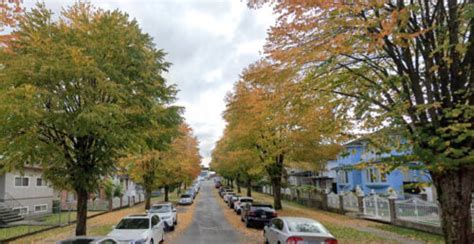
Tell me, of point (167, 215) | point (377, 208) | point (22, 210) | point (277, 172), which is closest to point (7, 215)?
point (22, 210)

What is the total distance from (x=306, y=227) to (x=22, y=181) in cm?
2519

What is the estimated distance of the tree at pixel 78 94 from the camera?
1205cm

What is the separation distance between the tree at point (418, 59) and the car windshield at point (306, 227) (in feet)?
12.4

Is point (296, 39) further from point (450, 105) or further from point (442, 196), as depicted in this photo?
point (442, 196)

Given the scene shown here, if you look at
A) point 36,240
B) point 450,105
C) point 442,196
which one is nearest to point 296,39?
point 450,105

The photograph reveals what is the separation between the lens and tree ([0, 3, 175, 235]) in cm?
1205

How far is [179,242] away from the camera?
1617cm

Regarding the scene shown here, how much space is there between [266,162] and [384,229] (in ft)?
32.8

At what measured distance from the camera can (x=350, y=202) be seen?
2797 cm

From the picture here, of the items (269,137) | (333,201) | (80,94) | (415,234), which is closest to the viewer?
(80,94)

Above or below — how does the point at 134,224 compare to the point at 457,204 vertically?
below

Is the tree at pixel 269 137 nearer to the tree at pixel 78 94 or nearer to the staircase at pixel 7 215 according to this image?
the tree at pixel 78 94

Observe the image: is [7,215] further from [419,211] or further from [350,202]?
[419,211]

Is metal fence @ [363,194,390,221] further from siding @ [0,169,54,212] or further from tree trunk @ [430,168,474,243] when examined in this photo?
siding @ [0,169,54,212]
